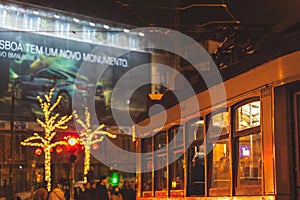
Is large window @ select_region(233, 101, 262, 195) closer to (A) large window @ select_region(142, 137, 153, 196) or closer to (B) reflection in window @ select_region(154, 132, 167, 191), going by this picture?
(B) reflection in window @ select_region(154, 132, 167, 191)

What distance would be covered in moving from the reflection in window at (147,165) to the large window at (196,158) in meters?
1.97

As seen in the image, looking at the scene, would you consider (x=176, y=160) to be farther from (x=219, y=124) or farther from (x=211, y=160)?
(x=219, y=124)

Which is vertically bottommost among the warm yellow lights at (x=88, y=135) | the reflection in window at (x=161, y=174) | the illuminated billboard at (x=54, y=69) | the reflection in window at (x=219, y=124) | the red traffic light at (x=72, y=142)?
the reflection in window at (x=161, y=174)

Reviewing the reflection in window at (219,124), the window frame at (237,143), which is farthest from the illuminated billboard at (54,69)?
the window frame at (237,143)

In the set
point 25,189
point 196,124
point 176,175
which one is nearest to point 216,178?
point 196,124

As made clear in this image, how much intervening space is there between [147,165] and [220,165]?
3311 mm

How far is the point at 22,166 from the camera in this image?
119 ft

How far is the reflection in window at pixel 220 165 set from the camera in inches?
250

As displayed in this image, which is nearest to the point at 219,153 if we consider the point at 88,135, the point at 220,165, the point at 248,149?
the point at 220,165

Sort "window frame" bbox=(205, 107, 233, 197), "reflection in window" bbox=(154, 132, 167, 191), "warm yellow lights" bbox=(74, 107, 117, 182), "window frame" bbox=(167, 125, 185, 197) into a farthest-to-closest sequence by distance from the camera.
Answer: "warm yellow lights" bbox=(74, 107, 117, 182) < "reflection in window" bbox=(154, 132, 167, 191) < "window frame" bbox=(167, 125, 185, 197) < "window frame" bbox=(205, 107, 233, 197)

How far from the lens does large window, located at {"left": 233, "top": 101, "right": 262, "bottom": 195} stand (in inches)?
221

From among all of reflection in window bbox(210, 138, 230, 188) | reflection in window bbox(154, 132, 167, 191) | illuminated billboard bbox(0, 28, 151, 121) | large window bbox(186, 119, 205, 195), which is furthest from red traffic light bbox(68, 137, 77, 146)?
illuminated billboard bbox(0, 28, 151, 121)

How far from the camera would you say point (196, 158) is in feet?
24.2

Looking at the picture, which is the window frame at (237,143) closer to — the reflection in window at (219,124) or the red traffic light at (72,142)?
the reflection in window at (219,124)
